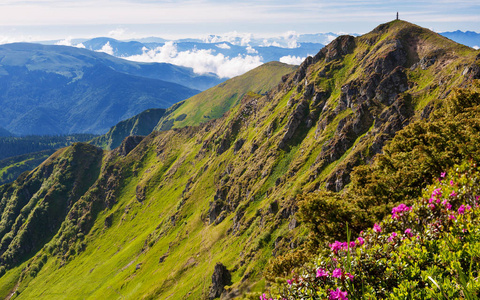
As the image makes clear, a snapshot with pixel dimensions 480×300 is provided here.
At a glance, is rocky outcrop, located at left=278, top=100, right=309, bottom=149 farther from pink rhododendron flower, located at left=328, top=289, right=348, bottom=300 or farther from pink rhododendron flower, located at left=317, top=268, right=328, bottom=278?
pink rhododendron flower, located at left=328, top=289, right=348, bottom=300

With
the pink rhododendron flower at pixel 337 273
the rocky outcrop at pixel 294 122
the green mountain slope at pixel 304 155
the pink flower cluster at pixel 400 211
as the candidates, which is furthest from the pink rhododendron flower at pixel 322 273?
the rocky outcrop at pixel 294 122

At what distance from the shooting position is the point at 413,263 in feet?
43.7

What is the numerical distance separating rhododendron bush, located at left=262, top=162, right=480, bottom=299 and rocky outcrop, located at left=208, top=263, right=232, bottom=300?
316 ft

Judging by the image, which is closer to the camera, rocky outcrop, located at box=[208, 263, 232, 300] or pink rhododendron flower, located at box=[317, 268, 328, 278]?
pink rhododendron flower, located at box=[317, 268, 328, 278]

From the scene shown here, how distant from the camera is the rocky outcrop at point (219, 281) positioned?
103 m

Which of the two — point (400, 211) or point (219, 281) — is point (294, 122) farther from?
point (400, 211)

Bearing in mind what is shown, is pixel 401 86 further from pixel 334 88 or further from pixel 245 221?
pixel 245 221

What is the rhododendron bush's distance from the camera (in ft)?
39.1

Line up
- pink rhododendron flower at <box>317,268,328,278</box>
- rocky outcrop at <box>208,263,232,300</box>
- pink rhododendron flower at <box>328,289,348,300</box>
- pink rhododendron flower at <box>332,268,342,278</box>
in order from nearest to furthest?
pink rhododendron flower at <box>328,289,348,300</box> < pink rhododendron flower at <box>332,268,342,278</box> < pink rhododendron flower at <box>317,268,328,278</box> < rocky outcrop at <box>208,263,232,300</box>

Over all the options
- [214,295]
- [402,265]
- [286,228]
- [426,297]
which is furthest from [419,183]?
[214,295]

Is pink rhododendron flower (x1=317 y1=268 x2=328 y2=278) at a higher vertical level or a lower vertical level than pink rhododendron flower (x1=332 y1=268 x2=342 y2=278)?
lower

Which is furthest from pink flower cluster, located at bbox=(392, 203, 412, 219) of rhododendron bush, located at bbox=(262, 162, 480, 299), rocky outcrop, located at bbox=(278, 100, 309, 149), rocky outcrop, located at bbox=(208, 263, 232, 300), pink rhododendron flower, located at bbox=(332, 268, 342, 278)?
rocky outcrop, located at bbox=(278, 100, 309, 149)

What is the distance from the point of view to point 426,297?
11.1 m

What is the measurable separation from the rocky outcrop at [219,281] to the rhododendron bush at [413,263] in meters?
96.3
